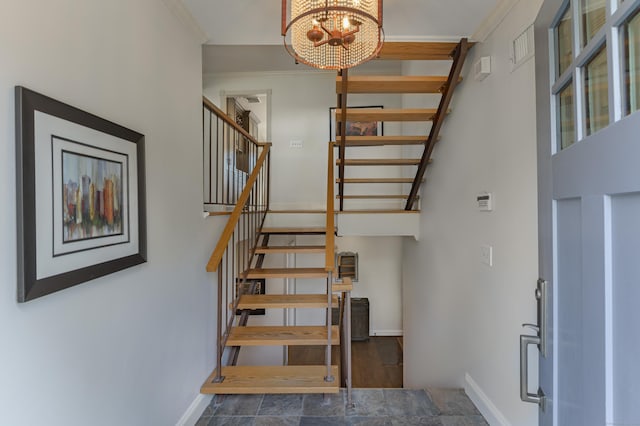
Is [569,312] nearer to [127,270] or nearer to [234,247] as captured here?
[127,270]

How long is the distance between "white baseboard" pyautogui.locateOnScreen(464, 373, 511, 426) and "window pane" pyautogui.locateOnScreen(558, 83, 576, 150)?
66.3 inches

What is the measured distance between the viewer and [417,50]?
228cm

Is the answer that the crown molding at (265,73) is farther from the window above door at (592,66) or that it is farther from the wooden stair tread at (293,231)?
the window above door at (592,66)

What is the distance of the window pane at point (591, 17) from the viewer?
71 cm

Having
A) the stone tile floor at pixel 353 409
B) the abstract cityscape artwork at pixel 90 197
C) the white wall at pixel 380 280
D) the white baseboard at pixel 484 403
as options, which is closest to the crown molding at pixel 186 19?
the abstract cityscape artwork at pixel 90 197

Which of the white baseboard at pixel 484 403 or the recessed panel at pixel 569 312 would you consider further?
the white baseboard at pixel 484 403

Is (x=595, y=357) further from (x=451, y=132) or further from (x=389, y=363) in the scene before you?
(x=389, y=363)

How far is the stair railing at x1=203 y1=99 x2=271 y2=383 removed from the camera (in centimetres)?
229

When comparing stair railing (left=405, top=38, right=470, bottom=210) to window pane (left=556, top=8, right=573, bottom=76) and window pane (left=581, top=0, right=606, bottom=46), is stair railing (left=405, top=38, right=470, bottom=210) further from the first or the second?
window pane (left=581, top=0, right=606, bottom=46)

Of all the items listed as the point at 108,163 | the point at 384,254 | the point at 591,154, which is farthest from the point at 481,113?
the point at 384,254

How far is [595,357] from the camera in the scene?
27.4 inches

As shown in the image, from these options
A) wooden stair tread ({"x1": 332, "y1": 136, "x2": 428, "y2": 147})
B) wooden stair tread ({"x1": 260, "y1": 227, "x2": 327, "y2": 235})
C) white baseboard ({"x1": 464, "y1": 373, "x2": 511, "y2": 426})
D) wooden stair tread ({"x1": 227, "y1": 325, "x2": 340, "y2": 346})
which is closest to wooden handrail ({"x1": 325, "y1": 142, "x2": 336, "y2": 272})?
wooden stair tread ({"x1": 332, "y1": 136, "x2": 428, "y2": 147})

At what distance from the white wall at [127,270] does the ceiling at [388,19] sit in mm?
182

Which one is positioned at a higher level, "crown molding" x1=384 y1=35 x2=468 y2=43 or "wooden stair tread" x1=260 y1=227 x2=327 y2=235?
"crown molding" x1=384 y1=35 x2=468 y2=43
